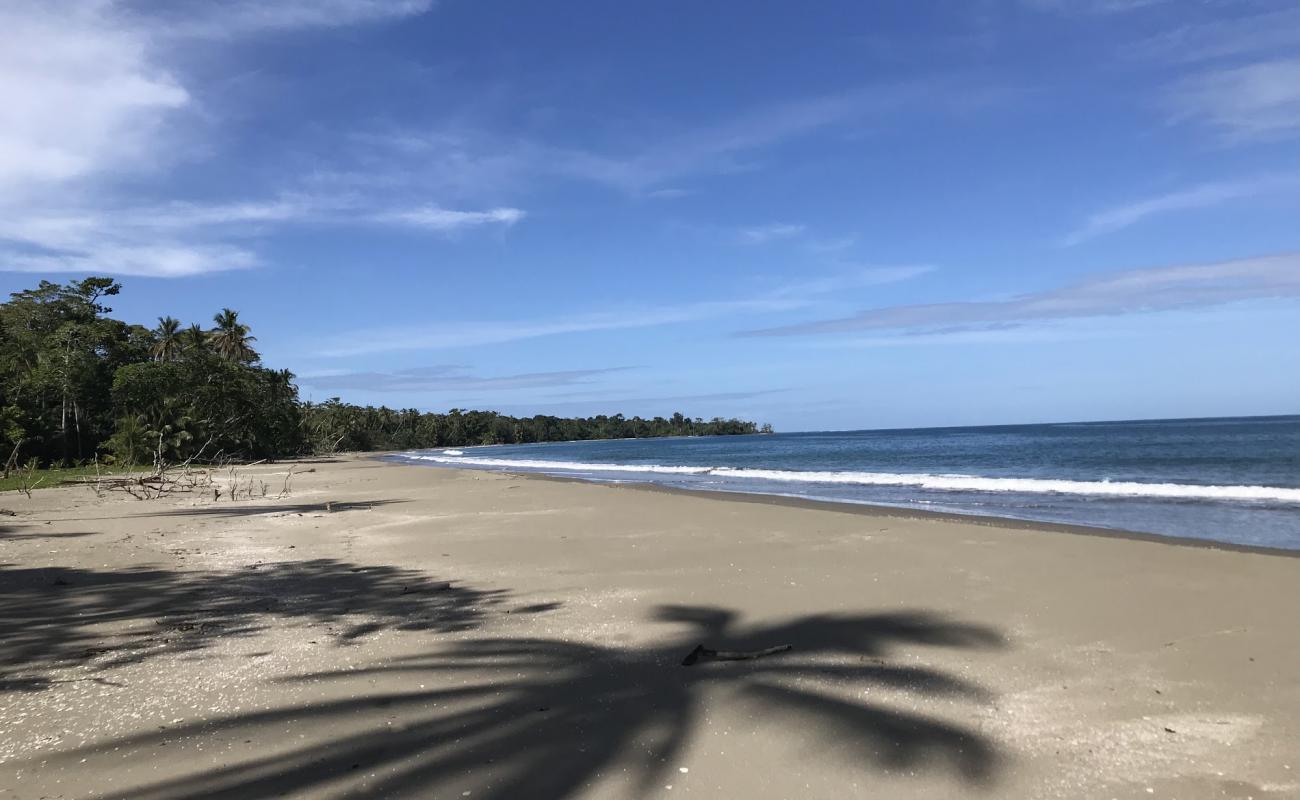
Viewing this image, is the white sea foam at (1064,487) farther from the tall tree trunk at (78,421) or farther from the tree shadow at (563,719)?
the tall tree trunk at (78,421)

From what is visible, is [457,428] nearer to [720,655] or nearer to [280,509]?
[280,509]

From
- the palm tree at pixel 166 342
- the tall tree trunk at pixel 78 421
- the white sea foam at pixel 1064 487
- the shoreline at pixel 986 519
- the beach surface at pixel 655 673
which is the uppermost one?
the palm tree at pixel 166 342

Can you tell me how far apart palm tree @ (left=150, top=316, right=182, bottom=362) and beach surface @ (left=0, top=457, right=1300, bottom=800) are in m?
60.3

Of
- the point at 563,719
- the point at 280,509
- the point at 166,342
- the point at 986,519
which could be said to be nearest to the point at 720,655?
the point at 563,719

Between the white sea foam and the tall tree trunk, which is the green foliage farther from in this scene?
the white sea foam

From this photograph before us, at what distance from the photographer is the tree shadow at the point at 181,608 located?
4.92 metres

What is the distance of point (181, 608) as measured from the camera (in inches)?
243

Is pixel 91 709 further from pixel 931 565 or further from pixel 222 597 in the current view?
pixel 931 565

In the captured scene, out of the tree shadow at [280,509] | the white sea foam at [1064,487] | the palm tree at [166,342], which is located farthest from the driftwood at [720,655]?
the palm tree at [166,342]

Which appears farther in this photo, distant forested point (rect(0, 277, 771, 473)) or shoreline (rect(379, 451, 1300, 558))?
distant forested point (rect(0, 277, 771, 473))

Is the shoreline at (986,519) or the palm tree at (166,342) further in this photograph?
the palm tree at (166,342)

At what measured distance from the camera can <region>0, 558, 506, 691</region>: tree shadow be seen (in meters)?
4.92

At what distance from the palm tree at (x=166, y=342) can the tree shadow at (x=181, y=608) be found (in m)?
60.0

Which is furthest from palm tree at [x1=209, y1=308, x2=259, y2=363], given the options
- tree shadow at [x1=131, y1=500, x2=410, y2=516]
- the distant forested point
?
tree shadow at [x1=131, y1=500, x2=410, y2=516]
